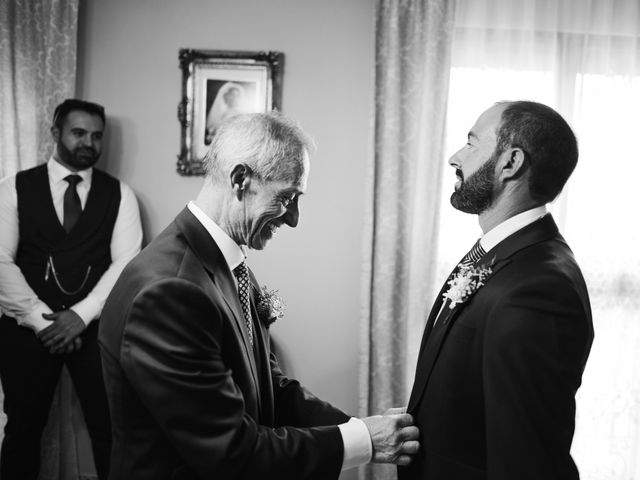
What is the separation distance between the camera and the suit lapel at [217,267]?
131cm

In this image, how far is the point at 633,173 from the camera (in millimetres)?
3139

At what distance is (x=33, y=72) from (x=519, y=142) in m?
2.72

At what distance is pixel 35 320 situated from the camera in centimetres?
271

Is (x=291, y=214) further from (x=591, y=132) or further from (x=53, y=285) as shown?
(x=591, y=132)

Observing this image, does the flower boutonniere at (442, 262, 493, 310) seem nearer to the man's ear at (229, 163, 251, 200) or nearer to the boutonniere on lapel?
the boutonniere on lapel

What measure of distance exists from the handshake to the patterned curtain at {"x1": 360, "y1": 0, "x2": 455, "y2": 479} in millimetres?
1624

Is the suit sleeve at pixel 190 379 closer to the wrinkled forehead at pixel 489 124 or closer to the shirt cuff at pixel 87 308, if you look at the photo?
the wrinkled forehead at pixel 489 124

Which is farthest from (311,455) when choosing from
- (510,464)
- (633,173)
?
(633,173)

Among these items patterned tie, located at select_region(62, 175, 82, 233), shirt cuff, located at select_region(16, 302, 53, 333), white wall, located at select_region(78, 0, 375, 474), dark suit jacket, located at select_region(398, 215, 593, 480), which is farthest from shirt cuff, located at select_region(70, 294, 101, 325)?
dark suit jacket, located at select_region(398, 215, 593, 480)

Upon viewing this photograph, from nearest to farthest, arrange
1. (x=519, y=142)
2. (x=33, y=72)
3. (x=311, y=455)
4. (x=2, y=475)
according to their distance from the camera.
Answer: (x=311, y=455)
(x=519, y=142)
(x=2, y=475)
(x=33, y=72)

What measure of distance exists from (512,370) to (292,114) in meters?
2.28

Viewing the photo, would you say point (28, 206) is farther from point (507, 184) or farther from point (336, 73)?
point (507, 184)

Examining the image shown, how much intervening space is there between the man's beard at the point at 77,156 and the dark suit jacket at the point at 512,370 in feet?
7.19

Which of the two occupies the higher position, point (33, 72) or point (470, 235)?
point (33, 72)
